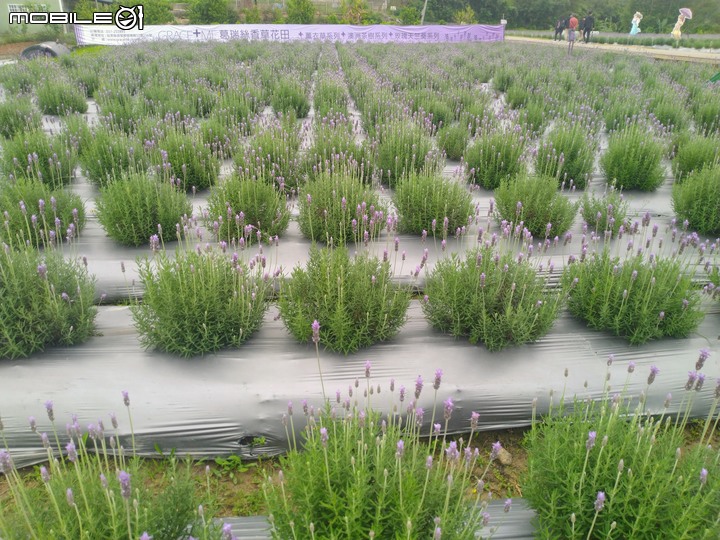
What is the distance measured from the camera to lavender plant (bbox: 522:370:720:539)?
1736 millimetres

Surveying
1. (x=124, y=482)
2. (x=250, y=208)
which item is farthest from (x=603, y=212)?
(x=124, y=482)

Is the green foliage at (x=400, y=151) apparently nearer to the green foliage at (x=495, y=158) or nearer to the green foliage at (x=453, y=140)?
the green foliage at (x=495, y=158)

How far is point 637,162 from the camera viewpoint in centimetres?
529

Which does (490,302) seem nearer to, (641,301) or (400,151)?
(641,301)

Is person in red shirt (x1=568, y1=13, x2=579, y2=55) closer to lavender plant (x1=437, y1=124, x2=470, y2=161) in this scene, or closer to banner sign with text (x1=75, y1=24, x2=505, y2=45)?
banner sign with text (x1=75, y1=24, x2=505, y2=45)

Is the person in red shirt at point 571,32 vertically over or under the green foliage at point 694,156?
over

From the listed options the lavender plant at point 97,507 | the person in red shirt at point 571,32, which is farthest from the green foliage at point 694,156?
the person in red shirt at point 571,32

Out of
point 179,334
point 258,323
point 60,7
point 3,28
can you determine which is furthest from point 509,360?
point 60,7

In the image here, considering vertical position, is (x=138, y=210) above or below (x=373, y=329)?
above

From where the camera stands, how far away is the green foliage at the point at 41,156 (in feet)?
16.3

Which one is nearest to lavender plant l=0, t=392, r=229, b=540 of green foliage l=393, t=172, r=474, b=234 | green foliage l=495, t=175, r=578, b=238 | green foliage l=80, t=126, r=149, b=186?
green foliage l=393, t=172, r=474, b=234

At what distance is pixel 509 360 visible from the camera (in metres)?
2.87

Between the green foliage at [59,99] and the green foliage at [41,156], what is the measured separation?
3.72m

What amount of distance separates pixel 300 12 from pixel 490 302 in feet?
158
